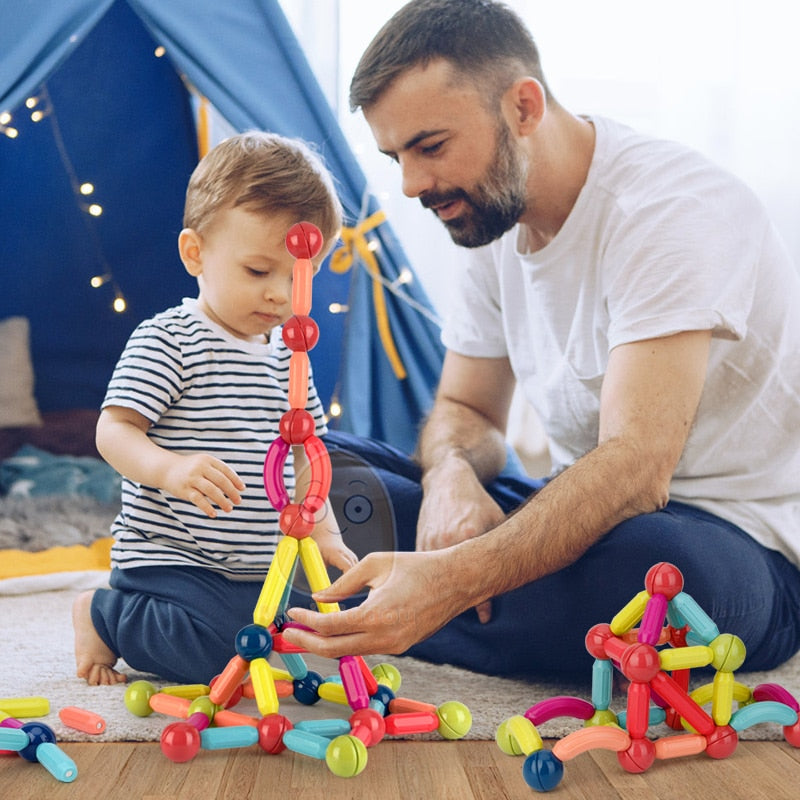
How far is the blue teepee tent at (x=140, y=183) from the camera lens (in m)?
1.49

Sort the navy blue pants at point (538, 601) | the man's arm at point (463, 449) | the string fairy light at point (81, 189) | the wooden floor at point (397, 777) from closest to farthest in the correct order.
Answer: the wooden floor at point (397, 777) → the navy blue pants at point (538, 601) → the man's arm at point (463, 449) → the string fairy light at point (81, 189)

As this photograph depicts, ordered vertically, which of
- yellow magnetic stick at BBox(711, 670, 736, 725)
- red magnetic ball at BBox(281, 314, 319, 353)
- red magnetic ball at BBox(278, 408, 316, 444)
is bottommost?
yellow magnetic stick at BBox(711, 670, 736, 725)

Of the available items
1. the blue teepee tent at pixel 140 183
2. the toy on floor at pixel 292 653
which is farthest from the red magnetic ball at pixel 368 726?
the blue teepee tent at pixel 140 183

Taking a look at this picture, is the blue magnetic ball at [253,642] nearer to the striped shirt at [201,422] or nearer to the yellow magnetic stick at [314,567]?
the yellow magnetic stick at [314,567]

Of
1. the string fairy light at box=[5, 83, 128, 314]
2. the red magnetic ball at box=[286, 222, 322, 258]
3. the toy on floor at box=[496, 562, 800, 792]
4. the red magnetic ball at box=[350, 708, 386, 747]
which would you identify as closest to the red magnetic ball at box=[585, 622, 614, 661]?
the toy on floor at box=[496, 562, 800, 792]

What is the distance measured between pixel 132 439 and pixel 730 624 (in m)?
0.70

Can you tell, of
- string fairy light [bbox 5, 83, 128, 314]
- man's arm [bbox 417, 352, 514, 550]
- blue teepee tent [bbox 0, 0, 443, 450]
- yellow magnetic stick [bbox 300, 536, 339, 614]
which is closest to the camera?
yellow magnetic stick [bbox 300, 536, 339, 614]

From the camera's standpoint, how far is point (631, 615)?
3.26ft

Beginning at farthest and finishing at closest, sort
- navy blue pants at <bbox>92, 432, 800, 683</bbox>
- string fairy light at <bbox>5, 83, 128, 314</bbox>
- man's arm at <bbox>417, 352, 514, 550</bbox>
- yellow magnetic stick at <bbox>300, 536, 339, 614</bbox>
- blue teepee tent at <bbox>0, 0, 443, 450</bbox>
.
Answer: string fairy light at <bbox>5, 83, 128, 314</bbox> → blue teepee tent at <bbox>0, 0, 443, 450</bbox> → man's arm at <bbox>417, 352, 514, 550</bbox> → navy blue pants at <bbox>92, 432, 800, 683</bbox> → yellow magnetic stick at <bbox>300, 536, 339, 614</bbox>

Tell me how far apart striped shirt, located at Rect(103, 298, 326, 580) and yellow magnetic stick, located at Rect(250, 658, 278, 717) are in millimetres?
238

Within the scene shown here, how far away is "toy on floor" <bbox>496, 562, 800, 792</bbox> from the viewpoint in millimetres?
932

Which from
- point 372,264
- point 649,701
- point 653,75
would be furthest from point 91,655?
point 653,75

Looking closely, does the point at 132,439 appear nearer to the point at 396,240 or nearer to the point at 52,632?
the point at 52,632

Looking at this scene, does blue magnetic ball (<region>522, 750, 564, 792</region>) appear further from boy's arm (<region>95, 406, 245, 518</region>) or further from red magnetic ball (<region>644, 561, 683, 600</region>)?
boy's arm (<region>95, 406, 245, 518</region>)
